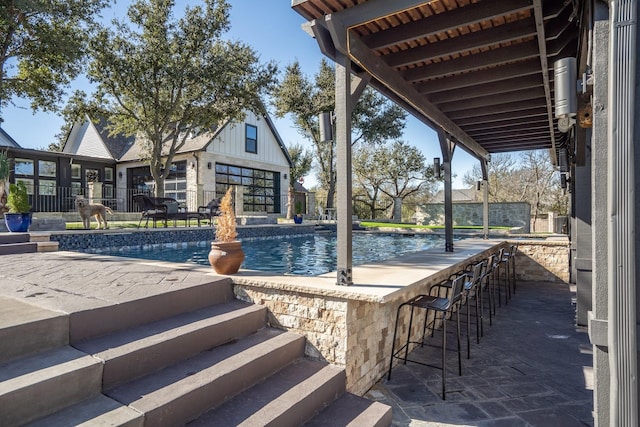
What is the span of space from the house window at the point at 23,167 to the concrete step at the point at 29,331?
58.6 ft

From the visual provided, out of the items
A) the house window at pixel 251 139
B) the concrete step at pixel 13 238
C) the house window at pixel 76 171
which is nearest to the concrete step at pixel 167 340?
the concrete step at pixel 13 238

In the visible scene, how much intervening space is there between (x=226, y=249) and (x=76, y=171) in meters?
18.5

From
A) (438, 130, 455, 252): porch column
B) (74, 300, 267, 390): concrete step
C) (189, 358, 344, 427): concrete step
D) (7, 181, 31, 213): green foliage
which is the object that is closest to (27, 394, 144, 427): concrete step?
(74, 300, 267, 390): concrete step

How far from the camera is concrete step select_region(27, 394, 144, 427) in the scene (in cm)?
192

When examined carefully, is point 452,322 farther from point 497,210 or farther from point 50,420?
point 497,210

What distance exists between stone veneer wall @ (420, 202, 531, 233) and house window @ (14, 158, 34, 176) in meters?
20.4

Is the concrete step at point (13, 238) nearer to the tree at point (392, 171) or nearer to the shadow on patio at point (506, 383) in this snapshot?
the shadow on patio at point (506, 383)

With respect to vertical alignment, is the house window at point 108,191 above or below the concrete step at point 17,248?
above

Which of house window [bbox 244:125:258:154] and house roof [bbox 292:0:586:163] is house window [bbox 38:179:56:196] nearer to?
house window [bbox 244:125:258:154]

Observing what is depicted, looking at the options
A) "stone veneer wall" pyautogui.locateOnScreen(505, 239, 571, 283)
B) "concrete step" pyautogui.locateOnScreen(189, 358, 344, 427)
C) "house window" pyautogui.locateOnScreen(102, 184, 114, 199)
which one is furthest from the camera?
"house window" pyautogui.locateOnScreen(102, 184, 114, 199)

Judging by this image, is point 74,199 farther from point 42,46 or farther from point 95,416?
point 95,416

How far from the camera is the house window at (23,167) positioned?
53.2ft

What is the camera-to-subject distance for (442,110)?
21.3 feet

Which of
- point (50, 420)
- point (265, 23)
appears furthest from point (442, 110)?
point (265, 23)
